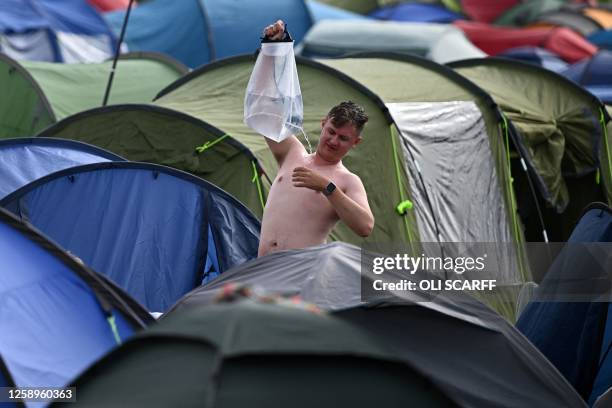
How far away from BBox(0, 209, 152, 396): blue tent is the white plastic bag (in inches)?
57.6

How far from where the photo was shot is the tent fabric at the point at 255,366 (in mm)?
3432

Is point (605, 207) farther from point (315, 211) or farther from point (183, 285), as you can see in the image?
point (183, 285)

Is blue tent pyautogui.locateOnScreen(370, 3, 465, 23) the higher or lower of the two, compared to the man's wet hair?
lower

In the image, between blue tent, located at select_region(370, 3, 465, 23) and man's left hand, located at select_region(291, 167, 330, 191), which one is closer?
man's left hand, located at select_region(291, 167, 330, 191)

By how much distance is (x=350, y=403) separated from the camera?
3.55 metres

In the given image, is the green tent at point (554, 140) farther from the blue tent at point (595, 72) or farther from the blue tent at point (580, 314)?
the blue tent at point (595, 72)

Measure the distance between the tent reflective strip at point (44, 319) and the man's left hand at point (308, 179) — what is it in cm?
116

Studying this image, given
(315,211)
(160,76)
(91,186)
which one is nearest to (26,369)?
(315,211)

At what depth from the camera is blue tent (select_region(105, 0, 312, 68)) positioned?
17750mm

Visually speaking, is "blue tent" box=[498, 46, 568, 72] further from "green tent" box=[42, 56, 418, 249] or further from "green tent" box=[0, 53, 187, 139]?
"green tent" box=[42, 56, 418, 249]

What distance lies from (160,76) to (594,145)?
4.95 m

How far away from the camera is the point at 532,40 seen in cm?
2117

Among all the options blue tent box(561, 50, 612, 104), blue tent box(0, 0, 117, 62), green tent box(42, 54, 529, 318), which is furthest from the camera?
blue tent box(0, 0, 117, 62)

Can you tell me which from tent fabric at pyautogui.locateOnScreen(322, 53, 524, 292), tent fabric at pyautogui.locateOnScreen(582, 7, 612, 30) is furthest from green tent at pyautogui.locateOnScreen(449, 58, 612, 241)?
tent fabric at pyautogui.locateOnScreen(582, 7, 612, 30)
